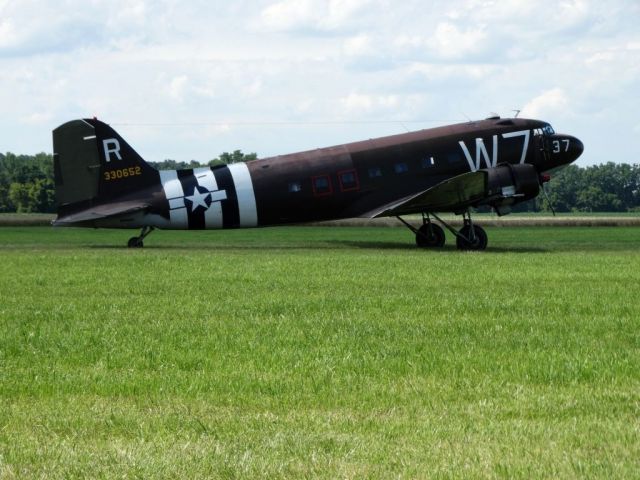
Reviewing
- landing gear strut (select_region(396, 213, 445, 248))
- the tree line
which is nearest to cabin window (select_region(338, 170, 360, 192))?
landing gear strut (select_region(396, 213, 445, 248))

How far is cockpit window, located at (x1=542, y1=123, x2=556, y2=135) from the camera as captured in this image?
40.7 m

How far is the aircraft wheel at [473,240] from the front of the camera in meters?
38.4

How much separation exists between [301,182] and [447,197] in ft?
17.3

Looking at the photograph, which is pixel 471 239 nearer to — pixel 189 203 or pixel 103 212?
pixel 189 203

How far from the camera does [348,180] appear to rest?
127ft

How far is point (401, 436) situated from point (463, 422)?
81 centimetres

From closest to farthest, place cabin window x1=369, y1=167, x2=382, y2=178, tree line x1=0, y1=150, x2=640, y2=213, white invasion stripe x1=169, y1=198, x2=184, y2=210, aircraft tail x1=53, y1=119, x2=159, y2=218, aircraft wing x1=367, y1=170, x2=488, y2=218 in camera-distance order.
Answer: aircraft wing x1=367, y1=170, x2=488, y2=218 < white invasion stripe x1=169, y1=198, x2=184, y2=210 < aircraft tail x1=53, y1=119, x2=159, y2=218 < cabin window x1=369, y1=167, x2=382, y2=178 < tree line x1=0, y1=150, x2=640, y2=213

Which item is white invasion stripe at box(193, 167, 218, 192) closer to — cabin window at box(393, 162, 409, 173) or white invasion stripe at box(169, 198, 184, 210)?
white invasion stripe at box(169, 198, 184, 210)

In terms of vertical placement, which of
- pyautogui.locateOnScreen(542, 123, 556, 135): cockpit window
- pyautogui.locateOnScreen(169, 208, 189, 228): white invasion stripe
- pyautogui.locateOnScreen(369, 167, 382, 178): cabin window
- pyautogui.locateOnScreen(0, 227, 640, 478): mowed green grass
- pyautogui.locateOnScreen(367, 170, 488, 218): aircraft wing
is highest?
pyautogui.locateOnScreen(542, 123, 556, 135): cockpit window

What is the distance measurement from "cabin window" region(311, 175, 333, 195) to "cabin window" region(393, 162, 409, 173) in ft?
8.66

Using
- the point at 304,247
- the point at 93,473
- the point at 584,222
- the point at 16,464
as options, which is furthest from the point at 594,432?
the point at 584,222

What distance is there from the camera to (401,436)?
9.20 meters

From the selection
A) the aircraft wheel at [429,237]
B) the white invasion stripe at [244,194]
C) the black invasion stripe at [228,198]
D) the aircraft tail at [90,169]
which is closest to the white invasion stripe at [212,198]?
the black invasion stripe at [228,198]

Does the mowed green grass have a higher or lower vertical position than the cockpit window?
lower
